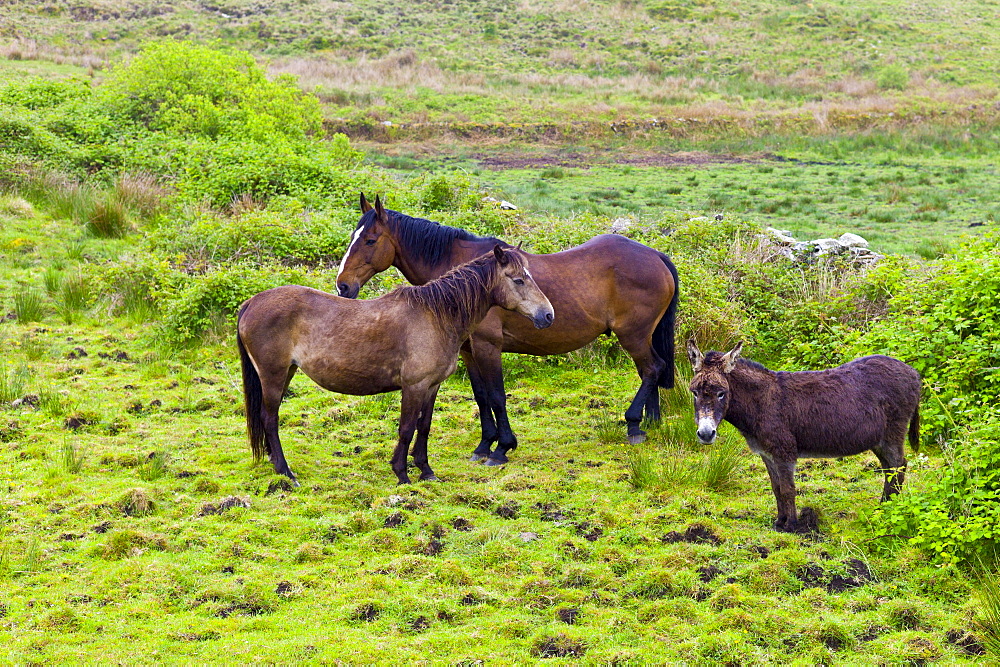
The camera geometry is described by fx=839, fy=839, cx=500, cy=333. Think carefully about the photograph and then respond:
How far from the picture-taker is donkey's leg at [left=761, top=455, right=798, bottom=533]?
5973 mm

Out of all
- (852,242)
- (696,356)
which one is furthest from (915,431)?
(852,242)

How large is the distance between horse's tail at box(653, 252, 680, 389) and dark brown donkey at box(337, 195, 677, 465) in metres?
0.07

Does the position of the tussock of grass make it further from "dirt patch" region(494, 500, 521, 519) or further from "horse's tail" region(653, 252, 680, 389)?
"horse's tail" region(653, 252, 680, 389)

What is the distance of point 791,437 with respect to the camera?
593 cm

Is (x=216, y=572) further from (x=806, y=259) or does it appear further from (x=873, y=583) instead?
(x=806, y=259)

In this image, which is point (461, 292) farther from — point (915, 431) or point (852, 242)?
point (852, 242)

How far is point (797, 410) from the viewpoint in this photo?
19.6ft

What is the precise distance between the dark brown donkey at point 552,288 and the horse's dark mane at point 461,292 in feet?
2.14

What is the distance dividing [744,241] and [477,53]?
30.9 m

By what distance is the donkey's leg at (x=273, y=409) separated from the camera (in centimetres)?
711

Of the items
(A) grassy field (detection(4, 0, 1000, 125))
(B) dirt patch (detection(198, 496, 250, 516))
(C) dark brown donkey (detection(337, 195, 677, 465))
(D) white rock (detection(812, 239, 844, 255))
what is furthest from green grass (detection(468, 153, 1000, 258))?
(B) dirt patch (detection(198, 496, 250, 516))

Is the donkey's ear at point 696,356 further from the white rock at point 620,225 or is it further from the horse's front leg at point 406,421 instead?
the white rock at point 620,225

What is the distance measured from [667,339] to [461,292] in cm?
247

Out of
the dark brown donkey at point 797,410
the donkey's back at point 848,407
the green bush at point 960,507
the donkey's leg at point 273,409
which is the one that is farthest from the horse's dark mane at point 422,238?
the green bush at point 960,507
